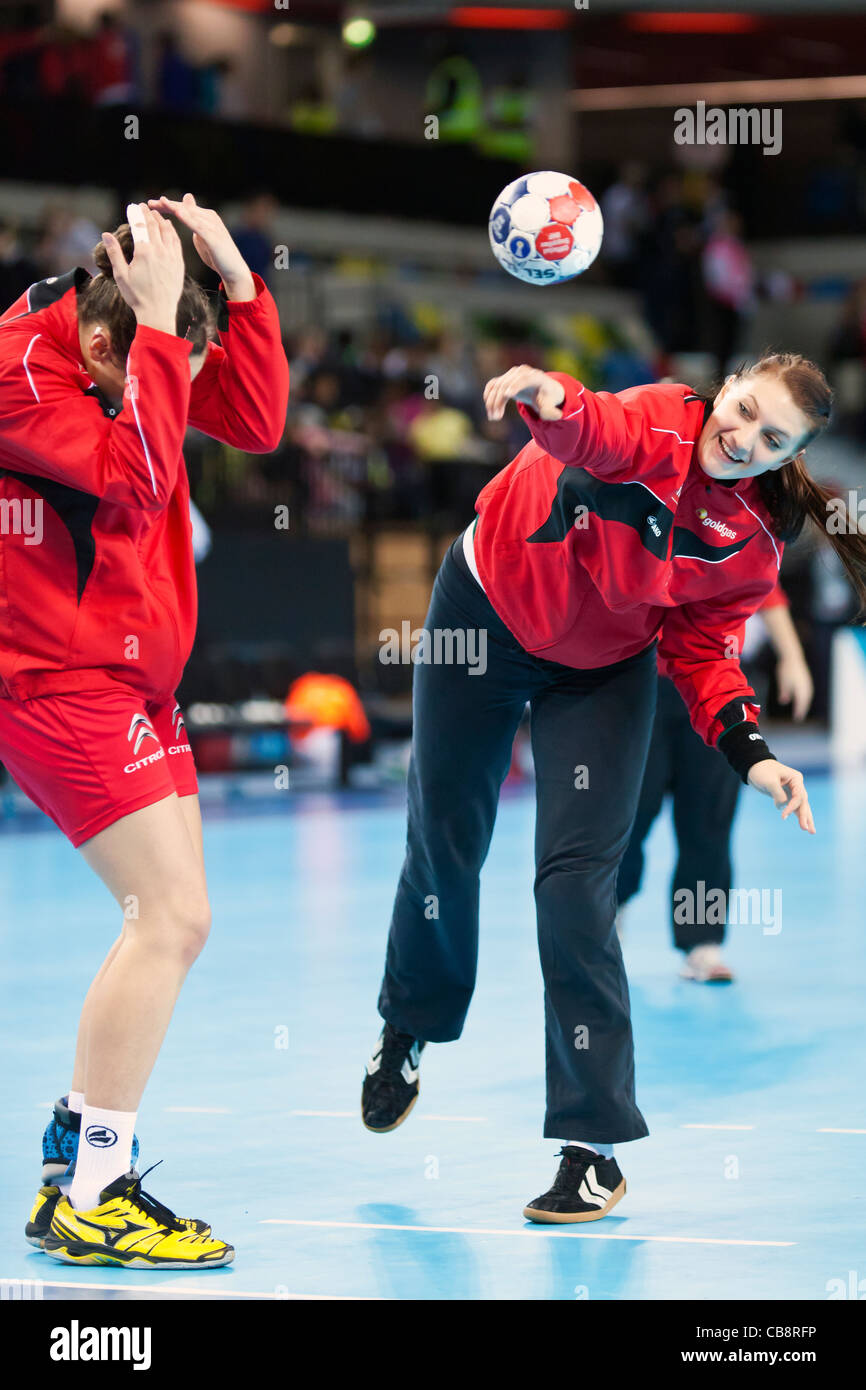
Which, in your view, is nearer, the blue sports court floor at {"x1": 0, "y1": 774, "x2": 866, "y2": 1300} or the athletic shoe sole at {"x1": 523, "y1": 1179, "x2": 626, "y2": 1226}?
the blue sports court floor at {"x1": 0, "y1": 774, "x2": 866, "y2": 1300}

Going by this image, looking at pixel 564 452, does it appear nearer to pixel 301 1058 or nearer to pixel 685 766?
pixel 301 1058

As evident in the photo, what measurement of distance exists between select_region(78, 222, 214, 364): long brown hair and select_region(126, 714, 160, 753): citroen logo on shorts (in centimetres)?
71

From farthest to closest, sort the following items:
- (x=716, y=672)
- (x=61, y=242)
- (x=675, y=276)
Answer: (x=675, y=276)
(x=61, y=242)
(x=716, y=672)

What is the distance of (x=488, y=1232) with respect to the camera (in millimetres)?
3719

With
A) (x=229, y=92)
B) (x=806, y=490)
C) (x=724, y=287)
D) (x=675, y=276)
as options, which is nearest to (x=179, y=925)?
(x=806, y=490)

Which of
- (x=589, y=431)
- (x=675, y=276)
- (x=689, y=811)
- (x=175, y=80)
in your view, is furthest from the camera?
(x=675, y=276)

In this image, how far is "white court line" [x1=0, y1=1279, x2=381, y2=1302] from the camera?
3.25m

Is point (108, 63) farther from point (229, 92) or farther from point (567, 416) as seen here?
point (567, 416)

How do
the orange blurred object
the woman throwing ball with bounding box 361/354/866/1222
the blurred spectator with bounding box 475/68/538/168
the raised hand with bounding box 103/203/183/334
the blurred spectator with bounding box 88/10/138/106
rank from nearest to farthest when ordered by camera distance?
the raised hand with bounding box 103/203/183/334 < the woman throwing ball with bounding box 361/354/866/1222 < the orange blurred object < the blurred spectator with bounding box 88/10/138/106 < the blurred spectator with bounding box 475/68/538/168

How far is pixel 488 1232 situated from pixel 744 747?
1.24 m

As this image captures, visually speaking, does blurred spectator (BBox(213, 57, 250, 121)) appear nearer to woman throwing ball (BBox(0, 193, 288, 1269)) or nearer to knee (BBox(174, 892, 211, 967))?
woman throwing ball (BBox(0, 193, 288, 1269))

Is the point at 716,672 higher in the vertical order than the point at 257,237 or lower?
lower

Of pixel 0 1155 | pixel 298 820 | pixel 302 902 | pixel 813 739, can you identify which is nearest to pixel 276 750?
pixel 298 820

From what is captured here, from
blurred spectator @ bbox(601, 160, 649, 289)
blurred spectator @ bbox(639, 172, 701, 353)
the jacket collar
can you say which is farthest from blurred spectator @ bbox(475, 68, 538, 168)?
the jacket collar
